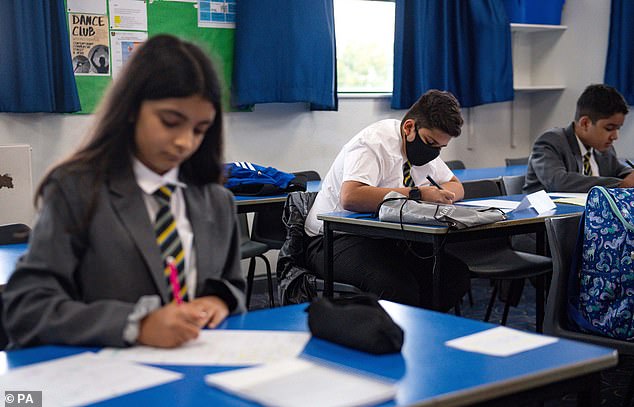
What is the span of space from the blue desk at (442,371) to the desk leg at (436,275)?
1.41m

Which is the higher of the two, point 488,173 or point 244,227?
point 488,173

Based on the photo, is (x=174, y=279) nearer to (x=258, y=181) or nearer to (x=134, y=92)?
(x=134, y=92)

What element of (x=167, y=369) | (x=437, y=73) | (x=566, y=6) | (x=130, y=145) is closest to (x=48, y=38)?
(x=437, y=73)

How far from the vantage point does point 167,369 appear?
137 cm

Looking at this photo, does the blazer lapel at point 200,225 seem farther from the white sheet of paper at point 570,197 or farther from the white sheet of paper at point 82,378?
the white sheet of paper at point 570,197

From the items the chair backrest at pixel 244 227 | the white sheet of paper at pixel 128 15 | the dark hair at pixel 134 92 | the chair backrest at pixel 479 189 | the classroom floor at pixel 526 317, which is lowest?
the classroom floor at pixel 526 317

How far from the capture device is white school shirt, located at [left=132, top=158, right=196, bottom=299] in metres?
1.58

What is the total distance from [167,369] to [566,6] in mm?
6210

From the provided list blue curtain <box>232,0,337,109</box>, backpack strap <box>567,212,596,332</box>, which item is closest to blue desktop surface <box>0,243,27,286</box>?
backpack strap <box>567,212,596,332</box>

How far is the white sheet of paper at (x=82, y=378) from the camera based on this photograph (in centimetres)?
125

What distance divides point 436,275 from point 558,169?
4.94 ft

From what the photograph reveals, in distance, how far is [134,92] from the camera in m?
1.53

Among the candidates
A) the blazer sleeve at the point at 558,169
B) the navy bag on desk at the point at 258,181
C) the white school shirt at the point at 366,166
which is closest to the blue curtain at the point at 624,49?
the blazer sleeve at the point at 558,169

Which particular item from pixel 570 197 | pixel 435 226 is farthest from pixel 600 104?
pixel 435 226
